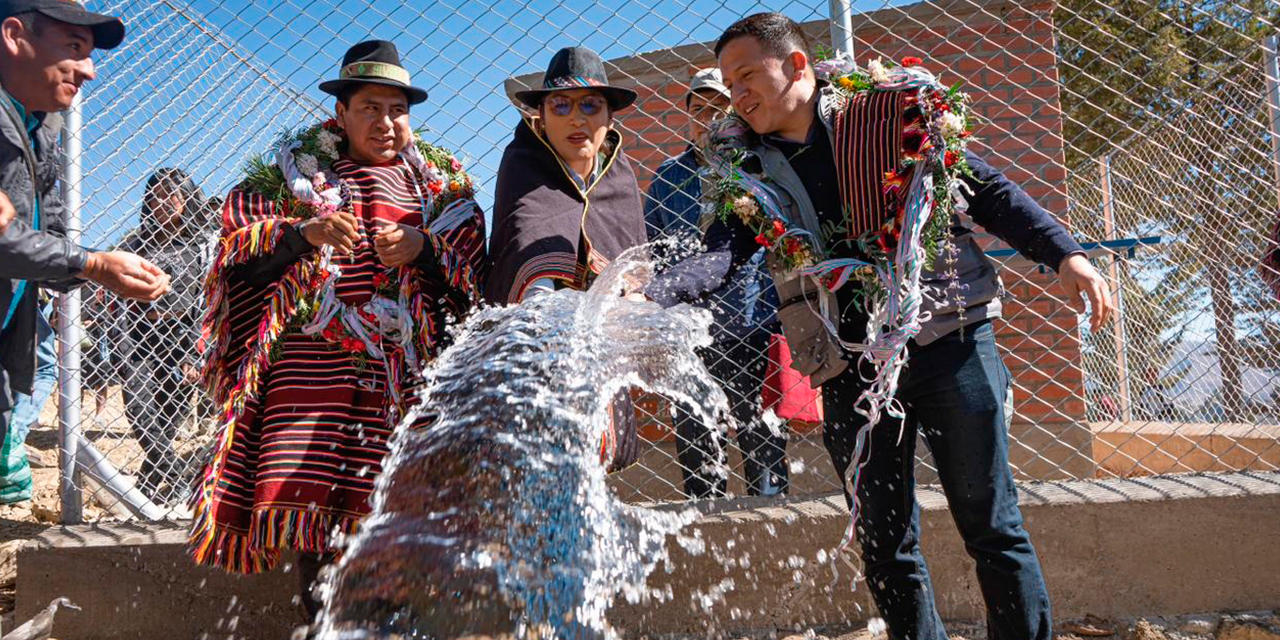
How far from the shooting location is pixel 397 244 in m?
2.80

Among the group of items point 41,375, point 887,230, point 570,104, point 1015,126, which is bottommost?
point 41,375

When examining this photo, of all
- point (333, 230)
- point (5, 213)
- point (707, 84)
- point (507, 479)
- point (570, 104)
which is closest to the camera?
point (5, 213)

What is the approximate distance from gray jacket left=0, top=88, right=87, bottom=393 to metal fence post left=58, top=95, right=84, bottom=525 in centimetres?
98

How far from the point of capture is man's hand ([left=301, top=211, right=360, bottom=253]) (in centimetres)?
271

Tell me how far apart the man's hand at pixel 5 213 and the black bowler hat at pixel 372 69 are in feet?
3.53

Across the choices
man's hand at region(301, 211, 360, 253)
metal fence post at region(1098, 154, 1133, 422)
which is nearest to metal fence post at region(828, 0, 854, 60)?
man's hand at region(301, 211, 360, 253)

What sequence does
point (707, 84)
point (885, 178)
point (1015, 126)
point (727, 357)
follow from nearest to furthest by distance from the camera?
point (885, 178) < point (727, 357) < point (707, 84) < point (1015, 126)

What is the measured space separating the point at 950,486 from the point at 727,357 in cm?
126

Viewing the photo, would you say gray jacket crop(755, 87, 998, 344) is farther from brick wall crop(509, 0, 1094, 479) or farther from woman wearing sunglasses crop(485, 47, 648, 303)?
brick wall crop(509, 0, 1094, 479)

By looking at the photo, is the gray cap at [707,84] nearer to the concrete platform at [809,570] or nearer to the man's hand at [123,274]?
the concrete platform at [809,570]

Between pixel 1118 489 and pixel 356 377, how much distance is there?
108 inches

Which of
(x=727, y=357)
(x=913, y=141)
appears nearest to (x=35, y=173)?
(x=727, y=357)

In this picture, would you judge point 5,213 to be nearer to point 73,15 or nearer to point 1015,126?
point 73,15

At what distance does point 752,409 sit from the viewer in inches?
137
